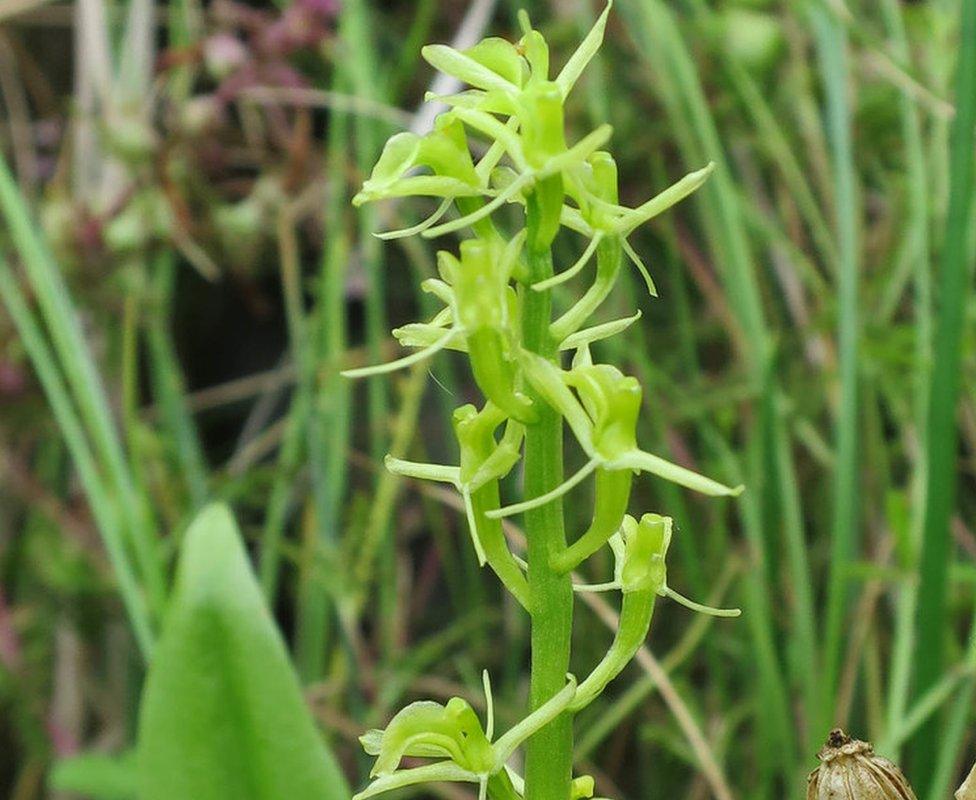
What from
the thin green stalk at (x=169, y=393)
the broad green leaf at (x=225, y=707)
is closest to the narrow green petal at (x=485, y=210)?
the broad green leaf at (x=225, y=707)

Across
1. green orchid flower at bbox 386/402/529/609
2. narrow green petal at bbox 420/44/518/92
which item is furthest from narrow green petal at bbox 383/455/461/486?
narrow green petal at bbox 420/44/518/92

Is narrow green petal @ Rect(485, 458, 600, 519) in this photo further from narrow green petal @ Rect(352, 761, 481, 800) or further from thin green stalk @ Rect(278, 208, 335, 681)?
thin green stalk @ Rect(278, 208, 335, 681)

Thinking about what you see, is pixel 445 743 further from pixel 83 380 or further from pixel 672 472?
pixel 83 380

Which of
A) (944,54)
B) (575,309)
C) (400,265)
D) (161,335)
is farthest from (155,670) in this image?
(400,265)

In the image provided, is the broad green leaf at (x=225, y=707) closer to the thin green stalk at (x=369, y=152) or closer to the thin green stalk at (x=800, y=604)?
the thin green stalk at (x=800, y=604)

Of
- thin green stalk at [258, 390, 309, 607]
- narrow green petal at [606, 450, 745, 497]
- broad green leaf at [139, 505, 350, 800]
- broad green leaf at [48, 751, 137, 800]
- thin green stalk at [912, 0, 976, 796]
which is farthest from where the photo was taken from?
thin green stalk at [258, 390, 309, 607]

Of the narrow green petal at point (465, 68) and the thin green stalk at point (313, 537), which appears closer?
the narrow green petal at point (465, 68)

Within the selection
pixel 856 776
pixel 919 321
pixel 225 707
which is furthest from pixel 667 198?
pixel 919 321
